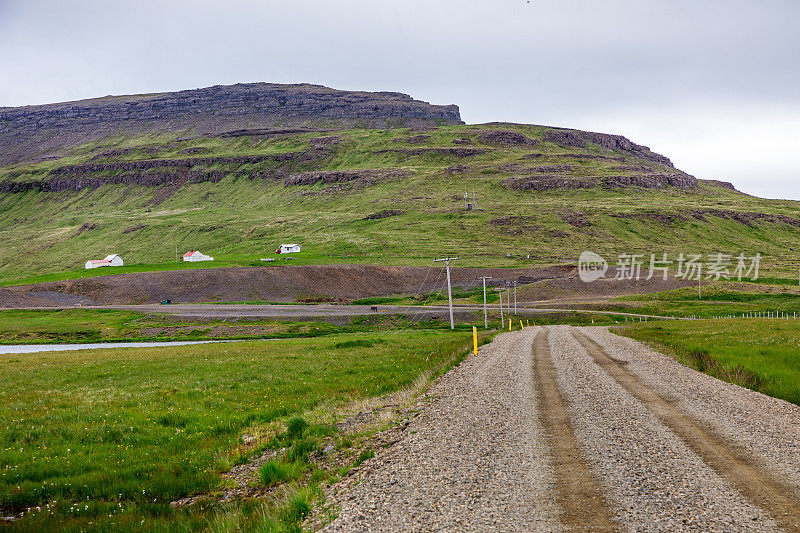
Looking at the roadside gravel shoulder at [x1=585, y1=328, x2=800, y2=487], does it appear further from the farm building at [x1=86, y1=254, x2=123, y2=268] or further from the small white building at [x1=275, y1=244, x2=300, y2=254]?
the farm building at [x1=86, y1=254, x2=123, y2=268]

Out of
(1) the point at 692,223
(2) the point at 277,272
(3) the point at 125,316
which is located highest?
(1) the point at 692,223

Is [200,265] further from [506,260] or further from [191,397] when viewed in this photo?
[191,397]

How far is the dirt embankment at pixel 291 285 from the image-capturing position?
10656 centimetres

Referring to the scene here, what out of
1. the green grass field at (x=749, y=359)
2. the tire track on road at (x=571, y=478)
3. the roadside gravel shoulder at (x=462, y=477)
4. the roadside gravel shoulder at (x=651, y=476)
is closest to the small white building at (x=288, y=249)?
the green grass field at (x=749, y=359)

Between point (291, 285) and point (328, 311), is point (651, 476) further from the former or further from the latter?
point (291, 285)

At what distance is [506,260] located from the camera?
133375 mm

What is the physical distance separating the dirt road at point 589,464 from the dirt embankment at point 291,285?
8695cm

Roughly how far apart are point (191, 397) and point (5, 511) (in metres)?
11.9

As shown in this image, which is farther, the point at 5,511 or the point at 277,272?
the point at 277,272

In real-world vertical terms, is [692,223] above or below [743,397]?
above

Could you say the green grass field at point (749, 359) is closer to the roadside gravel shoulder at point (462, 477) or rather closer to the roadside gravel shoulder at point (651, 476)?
the roadside gravel shoulder at point (651, 476)

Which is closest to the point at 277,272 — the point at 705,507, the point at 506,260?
the point at 506,260

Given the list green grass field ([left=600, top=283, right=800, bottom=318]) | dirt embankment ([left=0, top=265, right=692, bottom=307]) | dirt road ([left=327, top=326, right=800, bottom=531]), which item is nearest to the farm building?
dirt embankment ([left=0, top=265, right=692, bottom=307])

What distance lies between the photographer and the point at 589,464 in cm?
1196
